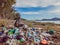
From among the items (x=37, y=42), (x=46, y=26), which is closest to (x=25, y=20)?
(x=46, y=26)

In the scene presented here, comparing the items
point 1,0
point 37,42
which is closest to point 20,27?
point 37,42

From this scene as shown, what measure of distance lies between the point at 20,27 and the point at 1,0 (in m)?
5.42

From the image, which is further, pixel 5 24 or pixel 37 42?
pixel 5 24

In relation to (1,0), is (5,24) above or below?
below

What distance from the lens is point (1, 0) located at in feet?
44.8

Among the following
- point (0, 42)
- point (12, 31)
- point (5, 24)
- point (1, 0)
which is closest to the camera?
point (0, 42)

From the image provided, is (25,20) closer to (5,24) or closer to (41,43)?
(5,24)

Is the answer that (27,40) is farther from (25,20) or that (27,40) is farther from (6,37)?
(25,20)

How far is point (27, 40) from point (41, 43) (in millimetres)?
436

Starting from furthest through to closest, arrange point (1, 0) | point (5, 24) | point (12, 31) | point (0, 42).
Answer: point (1, 0), point (5, 24), point (12, 31), point (0, 42)

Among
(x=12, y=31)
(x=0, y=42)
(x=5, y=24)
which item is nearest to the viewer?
(x=0, y=42)

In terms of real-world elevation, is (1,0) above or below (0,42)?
above

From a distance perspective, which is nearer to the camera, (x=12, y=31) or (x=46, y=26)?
(x=12, y=31)

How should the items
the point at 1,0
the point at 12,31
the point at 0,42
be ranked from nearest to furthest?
the point at 0,42 < the point at 12,31 < the point at 1,0
